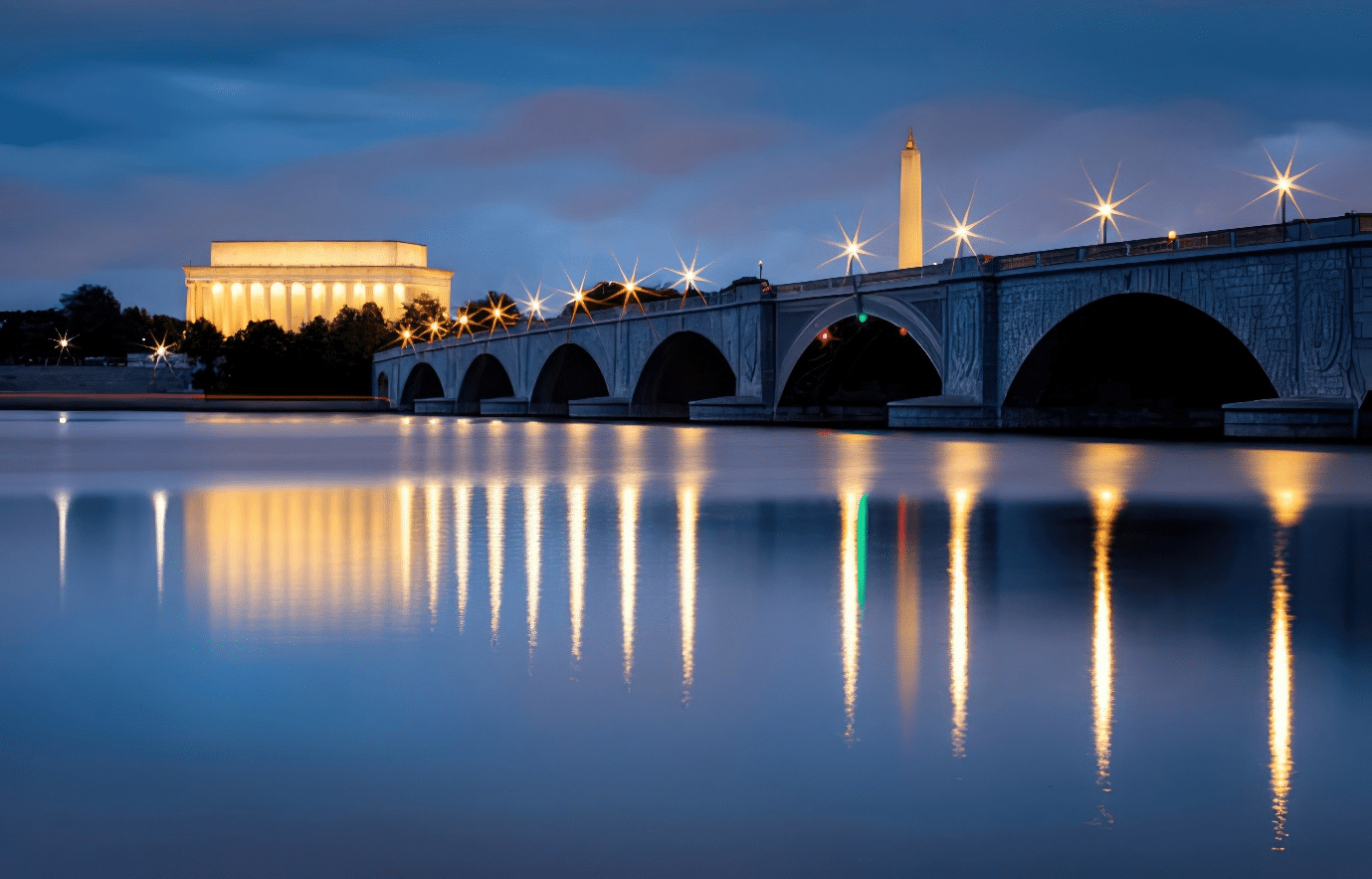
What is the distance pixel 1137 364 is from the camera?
176 feet

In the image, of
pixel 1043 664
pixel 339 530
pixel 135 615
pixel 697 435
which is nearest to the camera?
pixel 1043 664

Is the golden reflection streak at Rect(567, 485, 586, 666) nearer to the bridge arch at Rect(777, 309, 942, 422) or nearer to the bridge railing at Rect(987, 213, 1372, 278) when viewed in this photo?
the bridge railing at Rect(987, 213, 1372, 278)

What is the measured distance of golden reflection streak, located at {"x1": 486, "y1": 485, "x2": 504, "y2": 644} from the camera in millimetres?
9383

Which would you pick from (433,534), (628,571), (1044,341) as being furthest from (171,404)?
(628,571)

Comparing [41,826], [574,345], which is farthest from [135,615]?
[574,345]

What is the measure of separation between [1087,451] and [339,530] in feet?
80.6

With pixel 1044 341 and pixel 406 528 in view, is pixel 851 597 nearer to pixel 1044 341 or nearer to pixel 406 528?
pixel 406 528

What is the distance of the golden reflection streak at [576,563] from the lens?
8453 mm

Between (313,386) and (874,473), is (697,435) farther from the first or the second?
(313,386)

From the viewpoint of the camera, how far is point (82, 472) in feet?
85.0

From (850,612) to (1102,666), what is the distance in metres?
2.21

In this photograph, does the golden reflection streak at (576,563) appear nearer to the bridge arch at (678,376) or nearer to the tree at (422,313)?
the bridge arch at (678,376)

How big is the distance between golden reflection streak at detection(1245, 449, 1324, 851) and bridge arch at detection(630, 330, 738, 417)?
5783cm

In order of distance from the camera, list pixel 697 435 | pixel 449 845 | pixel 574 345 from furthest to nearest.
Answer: pixel 574 345, pixel 697 435, pixel 449 845
